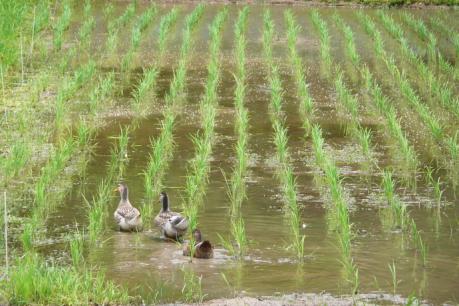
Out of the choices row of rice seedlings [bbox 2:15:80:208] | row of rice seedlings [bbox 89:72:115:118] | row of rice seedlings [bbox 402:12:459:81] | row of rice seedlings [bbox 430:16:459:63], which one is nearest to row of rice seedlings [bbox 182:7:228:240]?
row of rice seedlings [bbox 89:72:115:118]

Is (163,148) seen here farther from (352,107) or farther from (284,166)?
(352,107)

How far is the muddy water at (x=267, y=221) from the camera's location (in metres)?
5.33

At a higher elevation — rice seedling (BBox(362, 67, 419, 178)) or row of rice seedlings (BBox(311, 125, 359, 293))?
rice seedling (BBox(362, 67, 419, 178))

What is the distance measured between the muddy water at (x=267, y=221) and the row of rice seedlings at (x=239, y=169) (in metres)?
0.07

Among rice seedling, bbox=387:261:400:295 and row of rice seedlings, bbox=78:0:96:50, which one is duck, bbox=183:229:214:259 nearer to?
rice seedling, bbox=387:261:400:295

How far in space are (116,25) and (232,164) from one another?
8.37 meters

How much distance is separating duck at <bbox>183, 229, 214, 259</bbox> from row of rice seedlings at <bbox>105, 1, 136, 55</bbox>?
794 cm

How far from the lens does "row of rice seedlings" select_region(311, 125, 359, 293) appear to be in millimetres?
5363

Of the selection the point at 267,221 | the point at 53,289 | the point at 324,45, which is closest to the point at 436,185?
the point at 267,221

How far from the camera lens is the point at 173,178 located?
7582mm

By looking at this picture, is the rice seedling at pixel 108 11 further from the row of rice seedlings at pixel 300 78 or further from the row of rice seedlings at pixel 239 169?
the row of rice seedlings at pixel 239 169

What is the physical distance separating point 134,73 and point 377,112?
Result: 3415 mm

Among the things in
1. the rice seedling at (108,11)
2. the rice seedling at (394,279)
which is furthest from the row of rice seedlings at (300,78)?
the rice seedling at (394,279)

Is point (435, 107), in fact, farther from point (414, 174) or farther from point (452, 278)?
point (452, 278)
